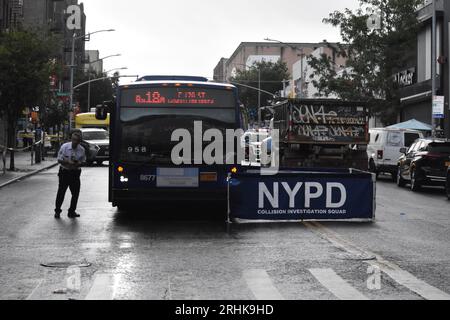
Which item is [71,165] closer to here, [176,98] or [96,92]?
[176,98]

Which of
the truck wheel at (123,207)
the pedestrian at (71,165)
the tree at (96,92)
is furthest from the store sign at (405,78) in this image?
the tree at (96,92)

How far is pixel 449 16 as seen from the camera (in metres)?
42.3

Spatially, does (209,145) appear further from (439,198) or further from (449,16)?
(449,16)

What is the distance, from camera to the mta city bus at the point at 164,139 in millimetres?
14531

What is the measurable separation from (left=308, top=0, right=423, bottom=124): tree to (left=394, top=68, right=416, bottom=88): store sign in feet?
6.22

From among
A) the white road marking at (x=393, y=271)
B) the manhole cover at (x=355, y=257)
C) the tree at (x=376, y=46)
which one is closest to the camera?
the white road marking at (x=393, y=271)

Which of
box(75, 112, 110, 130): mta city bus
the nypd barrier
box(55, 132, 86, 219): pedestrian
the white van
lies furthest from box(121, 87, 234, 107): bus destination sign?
box(75, 112, 110, 130): mta city bus

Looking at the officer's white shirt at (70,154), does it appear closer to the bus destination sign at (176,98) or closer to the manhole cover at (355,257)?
the bus destination sign at (176,98)

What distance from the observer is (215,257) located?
10.4 metres

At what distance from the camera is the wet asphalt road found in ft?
26.3

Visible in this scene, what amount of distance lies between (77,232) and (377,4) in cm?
3343

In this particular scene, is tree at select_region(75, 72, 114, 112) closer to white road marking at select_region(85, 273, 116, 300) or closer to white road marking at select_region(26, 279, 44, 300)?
white road marking at select_region(85, 273, 116, 300)

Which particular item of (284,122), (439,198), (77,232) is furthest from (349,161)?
(77,232)

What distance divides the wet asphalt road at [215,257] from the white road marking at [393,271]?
0.01m
